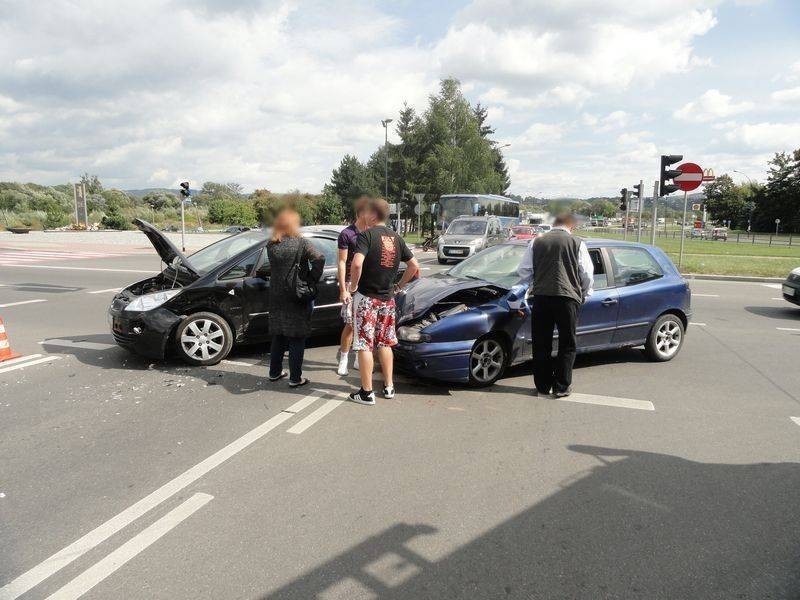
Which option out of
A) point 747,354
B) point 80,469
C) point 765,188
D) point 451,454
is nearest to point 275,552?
point 451,454

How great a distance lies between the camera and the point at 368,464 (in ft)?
12.4

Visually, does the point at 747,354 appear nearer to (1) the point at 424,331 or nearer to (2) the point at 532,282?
(2) the point at 532,282

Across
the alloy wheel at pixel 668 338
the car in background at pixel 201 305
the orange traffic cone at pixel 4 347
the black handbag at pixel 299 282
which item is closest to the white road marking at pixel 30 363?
the orange traffic cone at pixel 4 347

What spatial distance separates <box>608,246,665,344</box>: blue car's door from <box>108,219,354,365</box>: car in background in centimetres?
343

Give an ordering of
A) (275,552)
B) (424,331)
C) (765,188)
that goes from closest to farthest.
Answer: (275,552) < (424,331) < (765,188)

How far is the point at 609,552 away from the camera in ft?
9.14

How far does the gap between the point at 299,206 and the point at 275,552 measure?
152 inches

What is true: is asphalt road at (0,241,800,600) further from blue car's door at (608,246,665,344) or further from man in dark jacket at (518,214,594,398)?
blue car's door at (608,246,665,344)

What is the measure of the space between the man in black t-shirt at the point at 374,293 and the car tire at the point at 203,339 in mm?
2070

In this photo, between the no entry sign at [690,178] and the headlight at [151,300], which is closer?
the headlight at [151,300]

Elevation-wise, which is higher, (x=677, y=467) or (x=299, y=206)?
(x=299, y=206)

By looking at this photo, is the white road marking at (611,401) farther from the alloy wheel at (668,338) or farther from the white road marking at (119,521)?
the white road marking at (119,521)

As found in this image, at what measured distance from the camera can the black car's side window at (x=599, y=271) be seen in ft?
19.8

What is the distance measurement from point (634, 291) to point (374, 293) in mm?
3177
